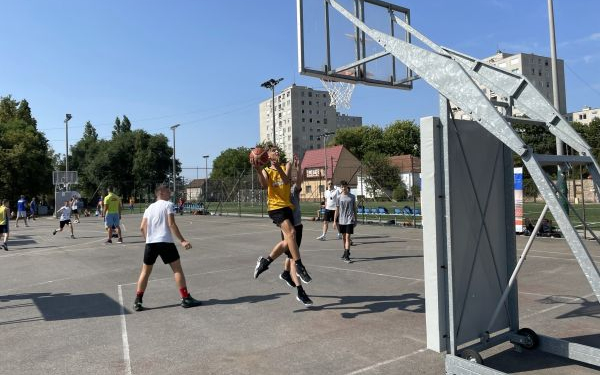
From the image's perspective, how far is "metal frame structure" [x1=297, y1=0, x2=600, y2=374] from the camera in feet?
12.3

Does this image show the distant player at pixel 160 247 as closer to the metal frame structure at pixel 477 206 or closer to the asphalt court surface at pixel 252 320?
the asphalt court surface at pixel 252 320

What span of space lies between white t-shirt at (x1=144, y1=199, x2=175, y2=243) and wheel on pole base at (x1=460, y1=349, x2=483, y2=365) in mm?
4365

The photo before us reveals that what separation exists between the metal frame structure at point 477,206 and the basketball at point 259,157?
2223 millimetres

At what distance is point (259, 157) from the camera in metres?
6.25

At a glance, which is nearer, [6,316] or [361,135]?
[6,316]

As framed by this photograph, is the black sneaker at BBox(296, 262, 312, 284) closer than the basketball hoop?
Yes

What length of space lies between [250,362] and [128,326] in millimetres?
2188

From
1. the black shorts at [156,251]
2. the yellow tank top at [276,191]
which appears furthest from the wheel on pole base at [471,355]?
the black shorts at [156,251]

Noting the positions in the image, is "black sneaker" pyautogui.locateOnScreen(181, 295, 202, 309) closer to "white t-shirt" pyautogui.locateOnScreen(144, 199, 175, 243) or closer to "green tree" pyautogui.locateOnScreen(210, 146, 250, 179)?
"white t-shirt" pyautogui.locateOnScreen(144, 199, 175, 243)

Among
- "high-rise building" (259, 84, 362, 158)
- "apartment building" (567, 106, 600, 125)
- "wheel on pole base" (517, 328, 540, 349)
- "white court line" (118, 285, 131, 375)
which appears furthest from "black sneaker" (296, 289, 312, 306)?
"apartment building" (567, 106, 600, 125)

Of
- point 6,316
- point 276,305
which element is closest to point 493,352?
point 276,305

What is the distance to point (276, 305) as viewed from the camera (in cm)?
678

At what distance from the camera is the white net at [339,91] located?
28.5ft

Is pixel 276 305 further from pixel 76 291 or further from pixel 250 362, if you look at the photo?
pixel 76 291
